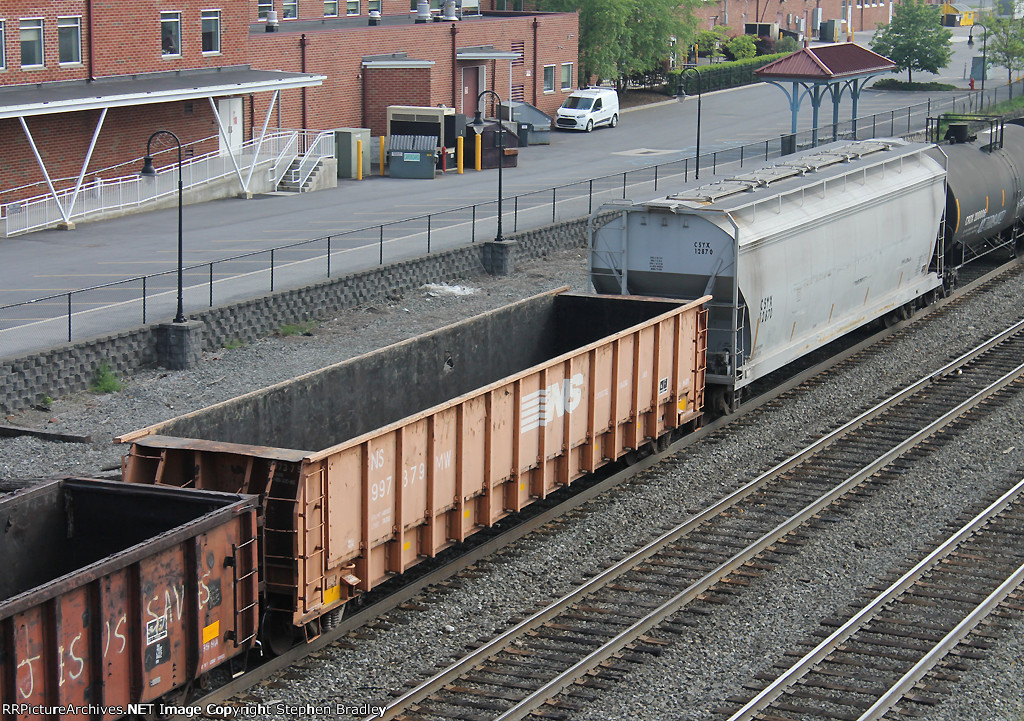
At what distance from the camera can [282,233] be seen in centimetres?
3859

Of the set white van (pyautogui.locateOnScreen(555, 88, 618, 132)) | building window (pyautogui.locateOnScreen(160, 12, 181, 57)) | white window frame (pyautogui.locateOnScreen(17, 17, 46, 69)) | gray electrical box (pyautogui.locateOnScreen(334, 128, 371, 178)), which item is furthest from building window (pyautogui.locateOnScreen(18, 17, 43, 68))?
white van (pyautogui.locateOnScreen(555, 88, 618, 132))

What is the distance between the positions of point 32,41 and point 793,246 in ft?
83.0

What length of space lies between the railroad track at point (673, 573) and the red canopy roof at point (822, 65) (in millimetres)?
28885

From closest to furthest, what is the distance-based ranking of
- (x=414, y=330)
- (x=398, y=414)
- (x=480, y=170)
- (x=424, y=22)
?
1. (x=398, y=414)
2. (x=414, y=330)
3. (x=480, y=170)
4. (x=424, y=22)

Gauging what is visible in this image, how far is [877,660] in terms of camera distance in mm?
14570

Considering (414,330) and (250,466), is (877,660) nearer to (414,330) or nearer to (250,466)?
(250,466)

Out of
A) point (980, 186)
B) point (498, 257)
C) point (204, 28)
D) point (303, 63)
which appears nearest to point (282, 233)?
point (498, 257)

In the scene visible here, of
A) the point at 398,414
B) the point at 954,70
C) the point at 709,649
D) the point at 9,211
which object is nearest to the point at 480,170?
the point at 9,211

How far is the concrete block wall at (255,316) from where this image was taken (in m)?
24.1

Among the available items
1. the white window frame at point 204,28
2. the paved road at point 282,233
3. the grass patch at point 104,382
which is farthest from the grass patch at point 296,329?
the white window frame at point 204,28

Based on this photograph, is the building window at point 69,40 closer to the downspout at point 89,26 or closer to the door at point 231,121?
the downspout at point 89,26

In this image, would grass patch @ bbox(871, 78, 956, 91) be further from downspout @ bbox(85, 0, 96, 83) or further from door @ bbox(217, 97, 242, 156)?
downspout @ bbox(85, 0, 96, 83)

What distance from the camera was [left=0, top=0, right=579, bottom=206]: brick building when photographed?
39.3 meters

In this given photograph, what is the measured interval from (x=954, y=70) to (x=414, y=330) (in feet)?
238
